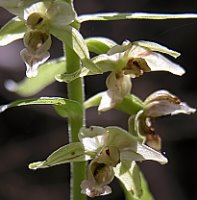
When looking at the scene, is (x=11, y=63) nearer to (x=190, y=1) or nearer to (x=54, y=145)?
(x=54, y=145)

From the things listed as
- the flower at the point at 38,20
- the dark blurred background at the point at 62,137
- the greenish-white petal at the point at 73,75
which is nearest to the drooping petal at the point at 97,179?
the greenish-white petal at the point at 73,75

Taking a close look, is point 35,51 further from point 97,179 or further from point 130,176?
point 130,176

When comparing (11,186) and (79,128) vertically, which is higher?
(11,186)

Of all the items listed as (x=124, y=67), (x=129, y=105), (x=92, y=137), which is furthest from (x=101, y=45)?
(x=92, y=137)

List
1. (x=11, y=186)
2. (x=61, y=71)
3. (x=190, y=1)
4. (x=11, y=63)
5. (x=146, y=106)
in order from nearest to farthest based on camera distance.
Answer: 1. (x=146, y=106)
2. (x=61, y=71)
3. (x=11, y=186)
4. (x=11, y=63)
5. (x=190, y=1)

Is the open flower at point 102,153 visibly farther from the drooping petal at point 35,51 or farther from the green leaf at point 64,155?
the drooping petal at point 35,51

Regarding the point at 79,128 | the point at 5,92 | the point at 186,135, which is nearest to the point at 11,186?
the point at 5,92
